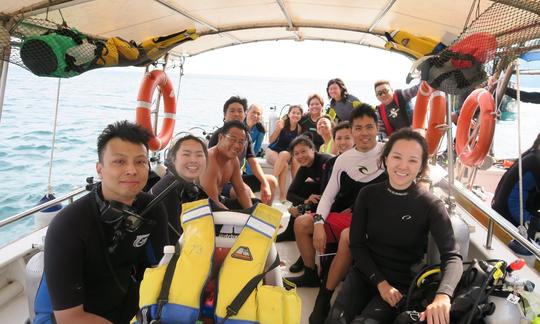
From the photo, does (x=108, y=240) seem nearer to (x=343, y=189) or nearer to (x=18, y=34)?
(x=18, y=34)

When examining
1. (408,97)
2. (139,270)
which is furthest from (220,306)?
(408,97)

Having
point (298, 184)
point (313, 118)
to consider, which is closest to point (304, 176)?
point (298, 184)

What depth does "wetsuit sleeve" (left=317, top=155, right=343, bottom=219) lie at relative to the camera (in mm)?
2324

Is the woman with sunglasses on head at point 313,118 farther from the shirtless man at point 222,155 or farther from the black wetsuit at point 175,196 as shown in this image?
the black wetsuit at point 175,196

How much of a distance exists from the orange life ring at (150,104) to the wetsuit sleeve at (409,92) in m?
2.58

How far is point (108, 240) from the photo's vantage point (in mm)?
1397

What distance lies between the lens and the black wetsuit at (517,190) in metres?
2.43

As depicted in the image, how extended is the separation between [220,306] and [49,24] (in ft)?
6.64

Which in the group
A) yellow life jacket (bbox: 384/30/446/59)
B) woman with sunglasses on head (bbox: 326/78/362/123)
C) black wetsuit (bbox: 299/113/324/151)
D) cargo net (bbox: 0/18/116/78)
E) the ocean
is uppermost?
yellow life jacket (bbox: 384/30/446/59)

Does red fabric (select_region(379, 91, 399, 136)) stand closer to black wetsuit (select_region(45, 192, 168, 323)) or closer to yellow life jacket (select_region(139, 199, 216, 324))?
black wetsuit (select_region(45, 192, 168, 323))

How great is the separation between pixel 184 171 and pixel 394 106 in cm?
273

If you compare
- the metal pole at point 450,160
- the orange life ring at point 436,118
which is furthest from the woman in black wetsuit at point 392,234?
the orange life ring at point 436,118

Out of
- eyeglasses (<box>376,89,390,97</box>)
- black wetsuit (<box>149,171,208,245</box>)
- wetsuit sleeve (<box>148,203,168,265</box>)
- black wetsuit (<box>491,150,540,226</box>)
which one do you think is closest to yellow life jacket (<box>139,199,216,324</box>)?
wetsuit sleeve (<box>148,203,168,265</box>)

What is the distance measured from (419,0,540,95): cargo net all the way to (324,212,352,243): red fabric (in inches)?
37.8
